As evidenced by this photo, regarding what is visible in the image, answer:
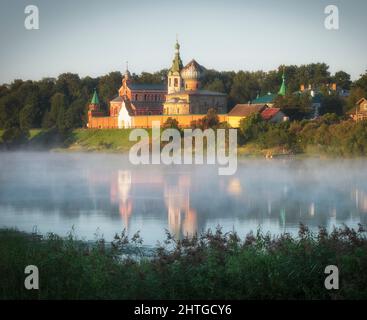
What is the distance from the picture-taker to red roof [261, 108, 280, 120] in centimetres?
2230

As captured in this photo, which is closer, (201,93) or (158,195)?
(158,195)

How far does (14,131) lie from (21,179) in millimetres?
10717

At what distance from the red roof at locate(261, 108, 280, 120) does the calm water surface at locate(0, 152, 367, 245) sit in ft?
12.3

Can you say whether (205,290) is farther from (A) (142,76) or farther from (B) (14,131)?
(A) (142,76)

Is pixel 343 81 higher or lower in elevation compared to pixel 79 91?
higher

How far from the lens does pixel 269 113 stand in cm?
2288

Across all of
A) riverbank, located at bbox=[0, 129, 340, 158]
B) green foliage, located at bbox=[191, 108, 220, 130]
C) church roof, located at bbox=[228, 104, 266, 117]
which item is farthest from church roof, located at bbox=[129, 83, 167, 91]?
green foliage, located at bbox=[191, 108, 220, 130]

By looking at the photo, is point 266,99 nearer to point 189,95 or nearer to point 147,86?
point 189,95

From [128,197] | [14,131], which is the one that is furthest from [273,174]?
[14,131]

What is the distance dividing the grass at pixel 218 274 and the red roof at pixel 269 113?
1678cm

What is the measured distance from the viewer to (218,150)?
19859 mm

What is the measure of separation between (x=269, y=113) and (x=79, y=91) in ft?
34.8

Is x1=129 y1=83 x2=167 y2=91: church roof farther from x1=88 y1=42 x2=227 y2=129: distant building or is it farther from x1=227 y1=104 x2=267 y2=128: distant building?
x1=227 y1=104 x2=267 y2=128: distant building

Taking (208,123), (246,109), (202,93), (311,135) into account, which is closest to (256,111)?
(208,123)
